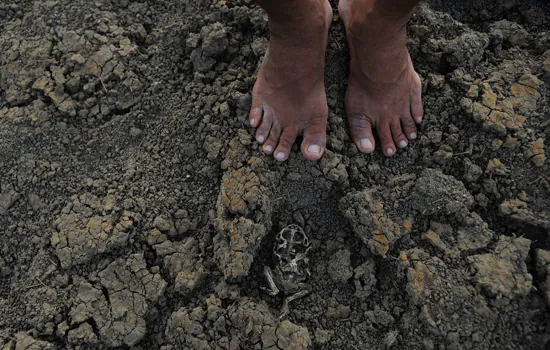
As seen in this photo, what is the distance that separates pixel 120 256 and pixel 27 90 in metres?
0.89

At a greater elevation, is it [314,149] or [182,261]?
[314,149]

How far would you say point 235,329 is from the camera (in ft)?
5.04

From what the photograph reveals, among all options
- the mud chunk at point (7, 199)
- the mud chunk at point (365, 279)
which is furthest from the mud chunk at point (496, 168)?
the mud chunk at point (7, 199)

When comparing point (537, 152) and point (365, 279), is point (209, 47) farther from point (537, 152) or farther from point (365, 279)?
point (537, 152)

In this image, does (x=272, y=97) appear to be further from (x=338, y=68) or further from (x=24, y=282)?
(x=24, y=282)

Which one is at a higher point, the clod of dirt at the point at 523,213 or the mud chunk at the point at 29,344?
the clod of dirt at the point at 523,213

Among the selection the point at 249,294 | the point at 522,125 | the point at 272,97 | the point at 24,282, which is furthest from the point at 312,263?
the point at 24,282

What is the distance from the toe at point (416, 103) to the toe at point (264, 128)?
59cm

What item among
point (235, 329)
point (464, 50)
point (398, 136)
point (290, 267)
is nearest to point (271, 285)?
point (290, 267)

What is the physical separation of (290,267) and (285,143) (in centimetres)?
48

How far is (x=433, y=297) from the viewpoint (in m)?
1.51

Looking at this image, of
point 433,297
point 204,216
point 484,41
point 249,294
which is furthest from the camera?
point 484,41

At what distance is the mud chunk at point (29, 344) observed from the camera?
154cm

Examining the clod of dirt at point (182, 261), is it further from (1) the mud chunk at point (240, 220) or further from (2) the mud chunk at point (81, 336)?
(2) the mud chunk at point (81, 336)
